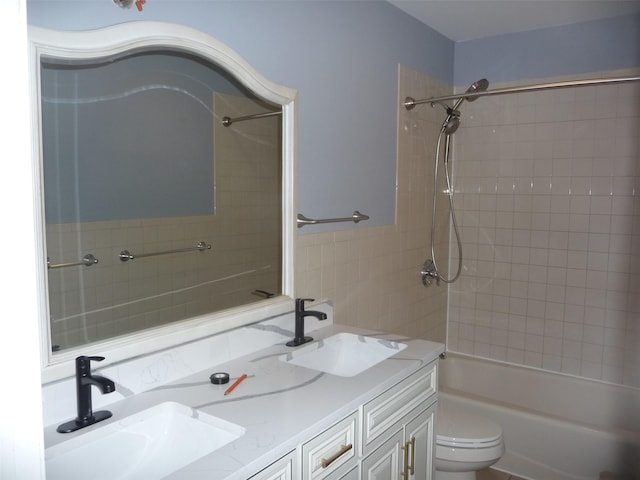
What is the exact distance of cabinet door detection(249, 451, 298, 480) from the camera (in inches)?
47.4

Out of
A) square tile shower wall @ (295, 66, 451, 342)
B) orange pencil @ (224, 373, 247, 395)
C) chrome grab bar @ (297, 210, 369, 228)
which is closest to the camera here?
orange pencil @ (224, 373, 247, 395)

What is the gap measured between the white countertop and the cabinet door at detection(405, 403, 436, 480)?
22 centimetres

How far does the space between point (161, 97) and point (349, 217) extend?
1104 millimetres

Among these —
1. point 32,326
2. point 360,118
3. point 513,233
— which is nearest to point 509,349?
point 513,233

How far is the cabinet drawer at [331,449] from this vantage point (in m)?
1.36

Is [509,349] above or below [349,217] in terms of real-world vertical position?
below

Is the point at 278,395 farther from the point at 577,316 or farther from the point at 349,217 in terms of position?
the point at 577,316

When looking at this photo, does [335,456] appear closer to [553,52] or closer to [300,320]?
[300,320]

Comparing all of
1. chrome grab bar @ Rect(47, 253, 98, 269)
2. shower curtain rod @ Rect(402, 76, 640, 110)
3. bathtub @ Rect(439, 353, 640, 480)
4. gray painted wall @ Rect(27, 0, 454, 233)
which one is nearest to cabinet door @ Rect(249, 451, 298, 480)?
chrome grab bar @ Rect(47, 253, 98, 269)

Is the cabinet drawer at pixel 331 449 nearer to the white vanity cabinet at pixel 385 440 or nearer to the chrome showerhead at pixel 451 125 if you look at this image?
the white vanity cabinet at pixel 385 440

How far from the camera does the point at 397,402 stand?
1.76 m

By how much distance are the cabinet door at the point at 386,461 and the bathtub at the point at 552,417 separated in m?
1.23

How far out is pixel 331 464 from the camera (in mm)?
1452

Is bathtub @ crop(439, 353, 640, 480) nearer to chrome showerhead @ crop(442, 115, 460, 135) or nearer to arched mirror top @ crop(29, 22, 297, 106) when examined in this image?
chrome showerhead @ crop(442, 115, 460, 135)
